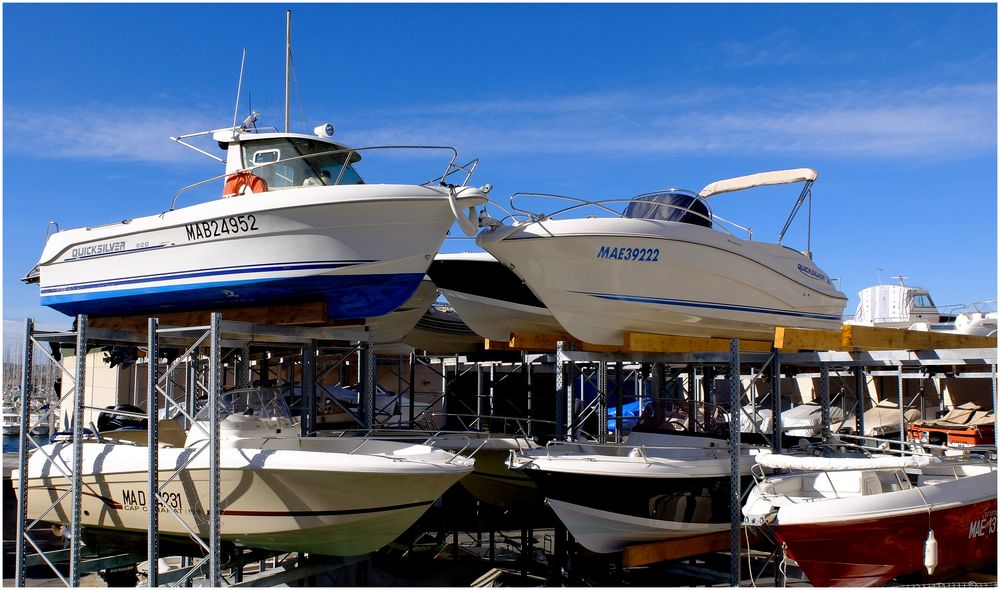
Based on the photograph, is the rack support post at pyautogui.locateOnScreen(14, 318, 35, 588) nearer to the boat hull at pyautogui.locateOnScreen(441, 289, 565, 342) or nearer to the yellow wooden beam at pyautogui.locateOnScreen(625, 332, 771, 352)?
the boat hull at pyautogui.locateOnScreen(441, 289, 565, 342)

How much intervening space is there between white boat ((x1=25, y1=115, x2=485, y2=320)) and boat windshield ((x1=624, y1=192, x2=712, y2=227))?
2.30 m

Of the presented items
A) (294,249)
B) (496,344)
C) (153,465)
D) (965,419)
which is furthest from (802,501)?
(965,419)

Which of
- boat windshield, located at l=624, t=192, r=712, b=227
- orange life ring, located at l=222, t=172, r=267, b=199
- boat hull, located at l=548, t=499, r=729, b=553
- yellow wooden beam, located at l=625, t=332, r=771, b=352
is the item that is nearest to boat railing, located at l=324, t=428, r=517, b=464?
boat hull, located at l=548, t=499, r=729, b=553

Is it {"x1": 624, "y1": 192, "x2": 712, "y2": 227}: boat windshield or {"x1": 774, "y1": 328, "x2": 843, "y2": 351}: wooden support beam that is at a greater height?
{"x1": 624, "y1": 192, "x2": 712, "y2": 227}: boat windshield

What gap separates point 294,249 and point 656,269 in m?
4.06

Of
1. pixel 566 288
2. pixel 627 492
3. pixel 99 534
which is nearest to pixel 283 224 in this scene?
pixel 566 288

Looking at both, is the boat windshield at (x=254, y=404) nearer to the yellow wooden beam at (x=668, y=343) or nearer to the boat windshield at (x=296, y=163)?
the boat windshield at (x=296, y=163)

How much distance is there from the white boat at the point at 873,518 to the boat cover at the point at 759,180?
149 inches

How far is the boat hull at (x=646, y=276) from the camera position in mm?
8984

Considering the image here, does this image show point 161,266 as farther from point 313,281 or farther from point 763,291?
point 763,291

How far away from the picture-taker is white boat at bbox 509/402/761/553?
8352 millimetres

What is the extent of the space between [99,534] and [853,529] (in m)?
7.72

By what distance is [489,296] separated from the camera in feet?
36.8

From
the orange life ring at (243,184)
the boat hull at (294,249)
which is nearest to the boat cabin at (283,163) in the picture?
the orange life ring at (243,184)
